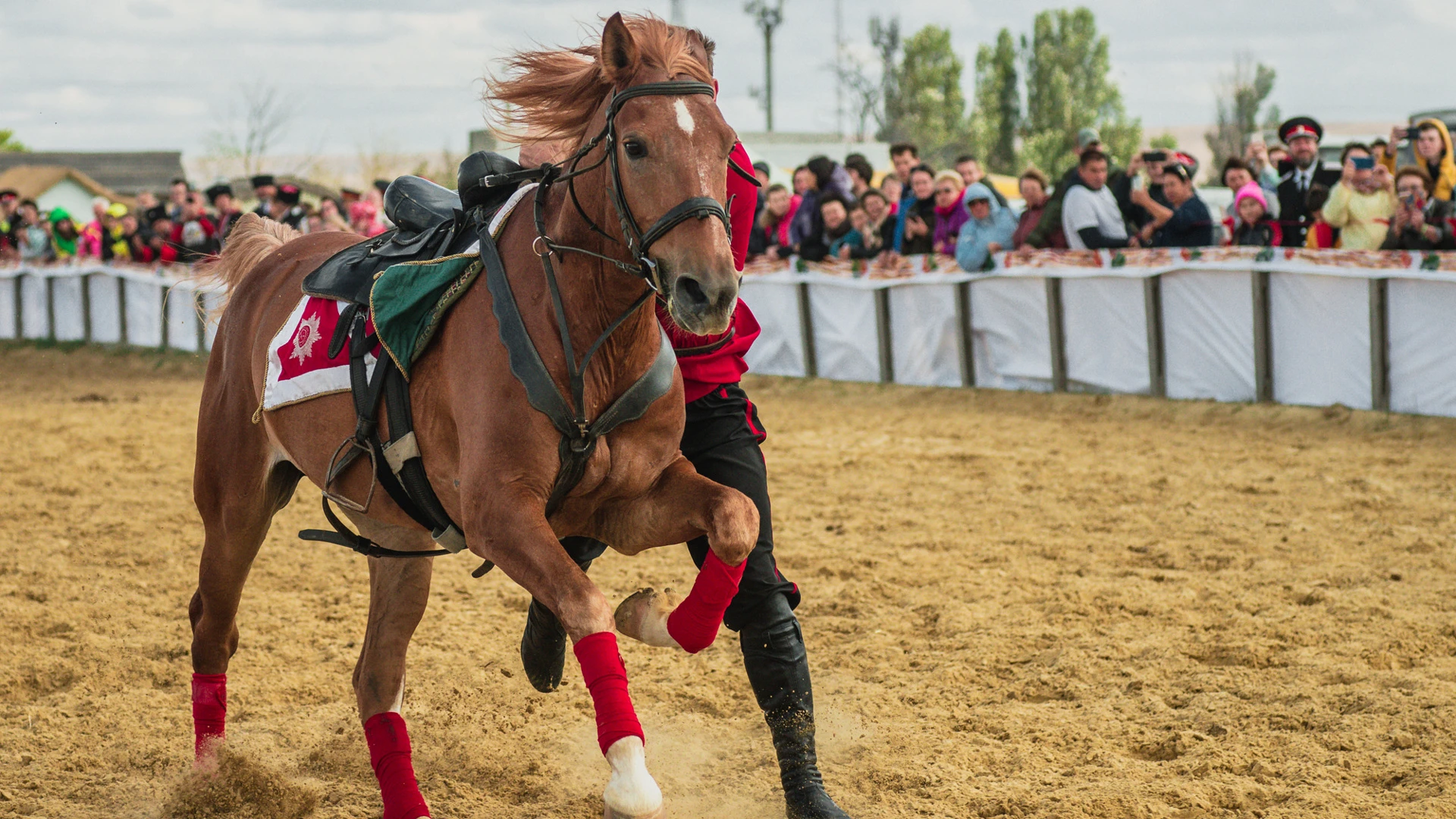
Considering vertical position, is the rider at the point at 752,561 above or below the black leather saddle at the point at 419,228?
below

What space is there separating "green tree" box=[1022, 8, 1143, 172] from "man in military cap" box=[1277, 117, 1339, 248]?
35200mm

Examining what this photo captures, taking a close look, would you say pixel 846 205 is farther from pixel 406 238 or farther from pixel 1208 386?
pixel 406 238

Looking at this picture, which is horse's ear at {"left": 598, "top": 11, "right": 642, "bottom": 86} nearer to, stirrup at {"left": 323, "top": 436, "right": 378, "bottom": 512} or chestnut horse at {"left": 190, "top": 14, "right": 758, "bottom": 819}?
chestnut horse at {"left": 190, "top": 14, "right": 758, "bottom": 819}

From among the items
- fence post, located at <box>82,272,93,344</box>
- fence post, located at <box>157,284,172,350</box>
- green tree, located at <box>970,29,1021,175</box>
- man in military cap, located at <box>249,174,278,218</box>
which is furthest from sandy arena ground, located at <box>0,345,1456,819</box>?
green tree, located at <box>970,29,1021,175</box>

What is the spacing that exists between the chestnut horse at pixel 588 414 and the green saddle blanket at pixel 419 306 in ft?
0.13

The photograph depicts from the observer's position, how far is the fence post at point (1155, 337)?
33.1ft

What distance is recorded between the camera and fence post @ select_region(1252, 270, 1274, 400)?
946 cm

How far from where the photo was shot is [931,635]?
200 inches

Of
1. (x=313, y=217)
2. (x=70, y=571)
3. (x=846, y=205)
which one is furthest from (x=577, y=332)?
(x=313, y=217)

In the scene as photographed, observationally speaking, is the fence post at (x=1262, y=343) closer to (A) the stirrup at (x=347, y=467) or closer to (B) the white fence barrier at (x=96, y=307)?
(A) the stirrup at (x=347, y=467)

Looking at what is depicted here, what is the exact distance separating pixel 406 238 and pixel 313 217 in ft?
38.4

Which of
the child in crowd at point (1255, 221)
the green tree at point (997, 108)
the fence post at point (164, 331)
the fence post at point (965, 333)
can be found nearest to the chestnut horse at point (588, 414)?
the child in crowd at point (1255, 221)

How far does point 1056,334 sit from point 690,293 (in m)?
8.73

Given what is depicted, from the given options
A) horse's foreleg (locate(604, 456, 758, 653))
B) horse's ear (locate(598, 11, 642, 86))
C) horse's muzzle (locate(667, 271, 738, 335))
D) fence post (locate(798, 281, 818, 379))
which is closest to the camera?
horse's muzzle (locate(667, 271, 738, 335))
